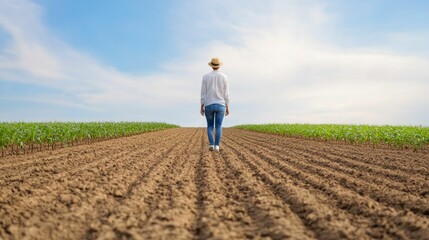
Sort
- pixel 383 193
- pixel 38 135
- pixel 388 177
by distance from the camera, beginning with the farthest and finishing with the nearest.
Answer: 1. pixel 38 135
2. pixel 388 177
3. pixel 383 193

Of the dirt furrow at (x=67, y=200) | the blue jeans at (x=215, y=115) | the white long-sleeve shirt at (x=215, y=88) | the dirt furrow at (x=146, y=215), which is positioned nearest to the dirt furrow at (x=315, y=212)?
→ the dirt furrow at (x=146, y=215)

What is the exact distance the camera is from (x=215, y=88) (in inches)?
425

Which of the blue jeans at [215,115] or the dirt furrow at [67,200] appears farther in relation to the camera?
the blue jeans at [215,115]

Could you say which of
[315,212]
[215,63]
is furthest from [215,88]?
[315,212]

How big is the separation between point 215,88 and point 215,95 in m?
0.20

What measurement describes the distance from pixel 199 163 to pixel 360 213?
472cm

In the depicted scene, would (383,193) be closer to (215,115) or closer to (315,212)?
(315,212)

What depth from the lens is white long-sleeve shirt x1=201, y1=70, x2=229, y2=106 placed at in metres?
10.8

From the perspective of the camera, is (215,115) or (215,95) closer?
(215,95)

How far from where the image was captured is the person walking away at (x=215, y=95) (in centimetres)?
Answer: 1077

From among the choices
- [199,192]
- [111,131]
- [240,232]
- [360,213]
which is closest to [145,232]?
[240,232]

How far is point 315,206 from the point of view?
4383 mm

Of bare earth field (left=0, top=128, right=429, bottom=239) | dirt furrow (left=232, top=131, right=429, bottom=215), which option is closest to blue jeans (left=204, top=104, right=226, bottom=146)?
bare earth field (left=0, top=128, right=429, bottom=239)

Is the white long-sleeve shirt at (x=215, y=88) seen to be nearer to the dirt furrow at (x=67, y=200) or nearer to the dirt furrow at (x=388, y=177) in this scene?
the dirt furrow at (x=388, y=177)
